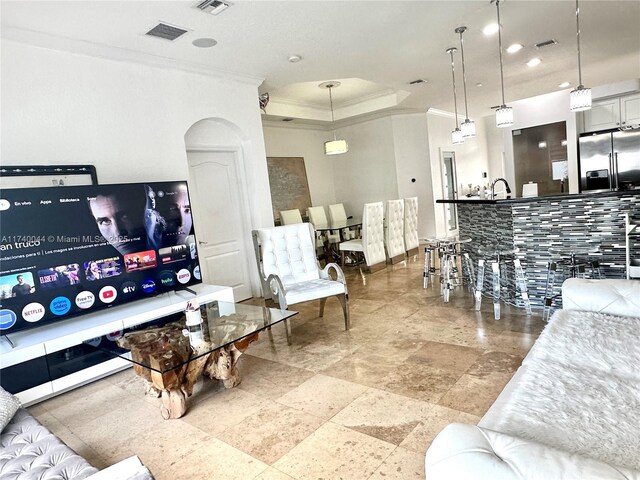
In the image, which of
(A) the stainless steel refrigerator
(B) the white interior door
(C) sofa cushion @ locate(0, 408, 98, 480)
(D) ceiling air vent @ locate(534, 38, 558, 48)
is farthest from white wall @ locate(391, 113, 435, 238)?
(C) sofa cushion @ locate(0, 408, 98, 480)

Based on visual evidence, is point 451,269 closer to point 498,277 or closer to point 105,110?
point 498,277

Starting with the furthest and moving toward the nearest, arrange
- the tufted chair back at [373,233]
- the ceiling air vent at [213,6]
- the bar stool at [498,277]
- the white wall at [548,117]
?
the white wall at [548,117], the tufted chair back at [373,233], the bar stool at [498,277], the ceiling air vent at [213,6]

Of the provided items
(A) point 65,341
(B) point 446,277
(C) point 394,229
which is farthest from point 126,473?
(C) point 394,229

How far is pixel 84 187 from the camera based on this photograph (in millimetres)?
3238

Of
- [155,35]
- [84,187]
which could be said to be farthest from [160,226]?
[155,35]

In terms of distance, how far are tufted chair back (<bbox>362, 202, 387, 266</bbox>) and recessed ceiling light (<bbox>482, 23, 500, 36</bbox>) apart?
8.49 feet

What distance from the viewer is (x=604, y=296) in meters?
2.42

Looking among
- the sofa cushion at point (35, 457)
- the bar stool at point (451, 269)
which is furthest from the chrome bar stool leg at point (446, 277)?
the sofa cushion at point (35, 457)

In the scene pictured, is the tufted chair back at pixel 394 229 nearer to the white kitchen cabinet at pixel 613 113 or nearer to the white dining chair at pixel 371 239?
the white dining chair at pixel 371 239

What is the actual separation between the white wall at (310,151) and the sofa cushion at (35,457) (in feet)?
20.5

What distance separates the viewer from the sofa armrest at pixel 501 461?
0.94 metres

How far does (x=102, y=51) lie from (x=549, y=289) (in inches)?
189

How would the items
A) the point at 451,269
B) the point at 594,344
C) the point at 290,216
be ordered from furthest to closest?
1. the point at 290,216
2. the point at 451,269
3. the point at 594,344

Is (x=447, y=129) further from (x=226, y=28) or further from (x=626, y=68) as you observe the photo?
(x=226, y=28)
